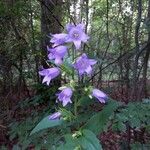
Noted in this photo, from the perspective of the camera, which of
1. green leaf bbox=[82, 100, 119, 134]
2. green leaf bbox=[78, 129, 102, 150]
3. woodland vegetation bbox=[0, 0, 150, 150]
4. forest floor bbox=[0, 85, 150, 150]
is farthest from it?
woodland vegetation bbox=[0, 0, 150, 150]

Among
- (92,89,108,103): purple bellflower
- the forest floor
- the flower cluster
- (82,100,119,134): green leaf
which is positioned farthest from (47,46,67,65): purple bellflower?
the forest floor

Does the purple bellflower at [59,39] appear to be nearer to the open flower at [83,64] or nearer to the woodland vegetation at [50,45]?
the open flower at [83,64]

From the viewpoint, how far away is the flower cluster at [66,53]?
78.7 inches

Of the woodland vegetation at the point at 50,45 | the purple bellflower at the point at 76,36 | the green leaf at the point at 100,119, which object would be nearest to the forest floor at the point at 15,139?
the woodland vegetation at the point at 50,45

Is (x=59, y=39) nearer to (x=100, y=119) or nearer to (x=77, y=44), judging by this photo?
(x=77, y=44)

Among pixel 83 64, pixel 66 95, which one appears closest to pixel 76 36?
pixel 83 64

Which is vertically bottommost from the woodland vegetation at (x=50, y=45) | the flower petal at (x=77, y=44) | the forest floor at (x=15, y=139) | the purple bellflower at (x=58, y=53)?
the forest floor at (x=15, y=139)

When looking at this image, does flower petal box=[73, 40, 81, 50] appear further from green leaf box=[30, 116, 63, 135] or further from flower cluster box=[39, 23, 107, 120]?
green leaf box=[30, 116, 63, 135]

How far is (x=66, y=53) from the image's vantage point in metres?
2.08

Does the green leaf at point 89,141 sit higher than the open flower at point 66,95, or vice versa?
the open flower at point 66,95

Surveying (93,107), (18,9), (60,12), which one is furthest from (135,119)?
(18,9)

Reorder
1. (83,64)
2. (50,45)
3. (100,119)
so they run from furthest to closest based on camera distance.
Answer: (50,45) → (100,119) → (83,64)

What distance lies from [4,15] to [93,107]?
13.1 ft

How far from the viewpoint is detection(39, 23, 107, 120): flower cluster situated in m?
2.00
